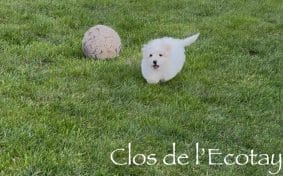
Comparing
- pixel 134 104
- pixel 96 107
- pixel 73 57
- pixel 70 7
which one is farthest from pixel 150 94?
pixel 70 7

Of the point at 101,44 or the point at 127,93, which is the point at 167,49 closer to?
the point at 127,93

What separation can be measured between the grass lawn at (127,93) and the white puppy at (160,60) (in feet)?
0.54

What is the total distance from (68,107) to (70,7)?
473 cm

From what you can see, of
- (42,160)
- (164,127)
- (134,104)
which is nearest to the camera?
(42,160)

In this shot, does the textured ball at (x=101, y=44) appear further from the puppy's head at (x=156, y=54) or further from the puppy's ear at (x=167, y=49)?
the puppy's ear at (x=167, y=49)

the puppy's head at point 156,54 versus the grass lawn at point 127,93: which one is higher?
the puppy's head at point 156,54

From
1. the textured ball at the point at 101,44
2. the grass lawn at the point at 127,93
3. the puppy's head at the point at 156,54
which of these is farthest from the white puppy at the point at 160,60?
the textured ball at the point at 101,44

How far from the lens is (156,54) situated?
286 inches

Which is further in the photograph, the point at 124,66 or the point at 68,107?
the point at 124,66

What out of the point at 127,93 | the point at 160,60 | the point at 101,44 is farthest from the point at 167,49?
the point at 101,44

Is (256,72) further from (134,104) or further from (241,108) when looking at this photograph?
(134,104)

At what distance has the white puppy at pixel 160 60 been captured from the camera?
7.27m

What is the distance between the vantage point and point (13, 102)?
6266 mm

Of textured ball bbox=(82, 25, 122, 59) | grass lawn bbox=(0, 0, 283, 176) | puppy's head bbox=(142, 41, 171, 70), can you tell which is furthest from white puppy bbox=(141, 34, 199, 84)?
textured ball bbox=(82, 25, 122, 59)
